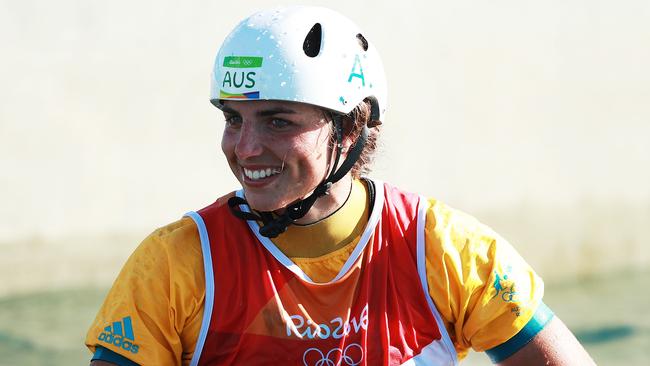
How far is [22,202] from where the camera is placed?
8500 millimetres

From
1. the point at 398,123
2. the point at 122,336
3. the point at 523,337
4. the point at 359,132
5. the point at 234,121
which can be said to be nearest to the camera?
the point at 122,336

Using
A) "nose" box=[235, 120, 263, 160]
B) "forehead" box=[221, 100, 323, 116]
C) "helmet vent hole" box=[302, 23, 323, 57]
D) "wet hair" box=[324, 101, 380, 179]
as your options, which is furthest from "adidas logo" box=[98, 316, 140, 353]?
"helmet vent hole" box=[302, 23, 323, 57]

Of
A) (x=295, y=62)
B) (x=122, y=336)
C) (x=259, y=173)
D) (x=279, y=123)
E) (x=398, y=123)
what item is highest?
(x=295, y=62)

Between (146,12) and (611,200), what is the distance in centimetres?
427

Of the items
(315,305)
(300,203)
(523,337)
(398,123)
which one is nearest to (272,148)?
(300,203)

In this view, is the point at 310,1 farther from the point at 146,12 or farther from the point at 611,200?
the point at 611,200

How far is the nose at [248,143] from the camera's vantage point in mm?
3404

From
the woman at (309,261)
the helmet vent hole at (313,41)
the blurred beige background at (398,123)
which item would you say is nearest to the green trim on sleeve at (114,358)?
the woman at (309,261)

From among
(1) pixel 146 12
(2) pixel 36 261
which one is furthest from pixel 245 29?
(1) pixel 146 12

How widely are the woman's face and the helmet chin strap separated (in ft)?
0.15

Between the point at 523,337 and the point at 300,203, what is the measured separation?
0.83 metres

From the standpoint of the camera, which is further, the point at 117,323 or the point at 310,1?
the point at 310,1

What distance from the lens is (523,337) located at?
143 inches

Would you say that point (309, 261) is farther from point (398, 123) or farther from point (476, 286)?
point (398, 123)
